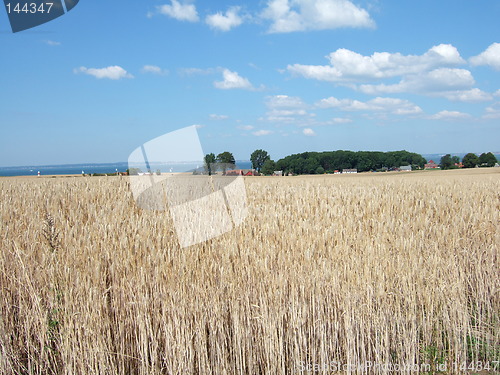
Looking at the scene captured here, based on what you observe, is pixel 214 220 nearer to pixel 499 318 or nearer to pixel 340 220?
pixel 340 220

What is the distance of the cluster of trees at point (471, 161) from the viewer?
39719 millimetres

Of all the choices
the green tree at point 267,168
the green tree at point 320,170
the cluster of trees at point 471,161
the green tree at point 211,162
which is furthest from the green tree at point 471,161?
the green tree at point 211,162

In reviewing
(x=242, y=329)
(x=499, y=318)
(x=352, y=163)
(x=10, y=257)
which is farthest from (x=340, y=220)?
(x=352, y=163)

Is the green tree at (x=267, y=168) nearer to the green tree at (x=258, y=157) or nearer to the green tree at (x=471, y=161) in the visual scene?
the green tree at (x=258, y=157)

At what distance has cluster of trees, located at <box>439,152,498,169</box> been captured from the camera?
39719mm

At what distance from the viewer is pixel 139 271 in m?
3.67

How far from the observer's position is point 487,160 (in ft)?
131

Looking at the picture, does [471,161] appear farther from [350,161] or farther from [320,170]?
[320,170]

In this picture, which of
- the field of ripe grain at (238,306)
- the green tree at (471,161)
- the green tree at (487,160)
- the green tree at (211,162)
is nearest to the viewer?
the field of ripe grain at (238,306)

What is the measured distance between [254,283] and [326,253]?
4.22ft

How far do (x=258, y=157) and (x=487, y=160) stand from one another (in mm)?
23316

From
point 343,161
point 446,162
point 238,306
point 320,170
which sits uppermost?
point 343,161

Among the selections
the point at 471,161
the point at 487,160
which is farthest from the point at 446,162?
the point at 487,160

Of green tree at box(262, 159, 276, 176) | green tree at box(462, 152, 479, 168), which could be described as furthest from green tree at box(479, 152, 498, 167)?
green tree at box(262, 159, 276, 176)
